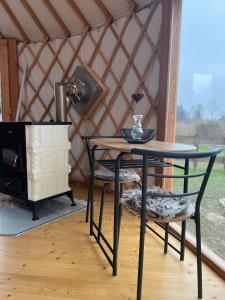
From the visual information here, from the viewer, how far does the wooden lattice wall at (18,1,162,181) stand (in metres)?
2.38

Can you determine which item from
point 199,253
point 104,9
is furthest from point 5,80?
point 199,253

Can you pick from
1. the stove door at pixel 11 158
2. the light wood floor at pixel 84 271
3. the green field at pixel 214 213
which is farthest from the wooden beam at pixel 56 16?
the light wood floor at pixel 84 271

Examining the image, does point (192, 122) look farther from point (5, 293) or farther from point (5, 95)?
point (5, 95)

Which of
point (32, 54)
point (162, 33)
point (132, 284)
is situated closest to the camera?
point (132, 284)

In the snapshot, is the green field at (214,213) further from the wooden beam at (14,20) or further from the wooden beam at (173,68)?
the wooden beam at (14,20)

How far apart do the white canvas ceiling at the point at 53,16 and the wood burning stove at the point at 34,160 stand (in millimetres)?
1315

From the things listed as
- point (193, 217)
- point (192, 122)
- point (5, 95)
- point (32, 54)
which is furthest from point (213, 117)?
point (5, 95)

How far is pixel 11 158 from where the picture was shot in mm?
2236

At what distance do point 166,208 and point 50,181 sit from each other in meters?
1.35

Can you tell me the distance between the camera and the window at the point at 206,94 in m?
1.64

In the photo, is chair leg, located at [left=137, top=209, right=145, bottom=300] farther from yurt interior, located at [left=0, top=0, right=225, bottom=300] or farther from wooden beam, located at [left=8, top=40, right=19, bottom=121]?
wooden beam, located at [left=8, top=40, right=19, bottom=121]

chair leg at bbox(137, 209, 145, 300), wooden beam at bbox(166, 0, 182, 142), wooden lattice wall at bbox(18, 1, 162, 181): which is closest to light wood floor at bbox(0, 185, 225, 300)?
chair leg at bbox(137, 209, 145, 300)

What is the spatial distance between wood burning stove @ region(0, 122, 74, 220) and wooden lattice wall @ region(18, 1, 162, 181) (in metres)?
0.73

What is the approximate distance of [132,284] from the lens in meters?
1.31
